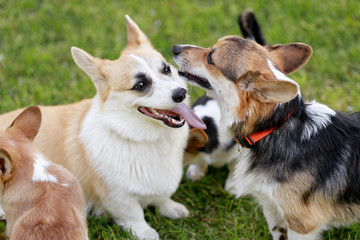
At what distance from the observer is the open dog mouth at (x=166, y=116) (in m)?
3.44

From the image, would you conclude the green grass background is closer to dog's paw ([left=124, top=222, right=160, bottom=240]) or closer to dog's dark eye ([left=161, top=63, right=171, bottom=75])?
dog's paw ([left=124, top=222, right=160, bottom=240])

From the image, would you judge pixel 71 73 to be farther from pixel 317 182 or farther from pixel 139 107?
pixel 317 182

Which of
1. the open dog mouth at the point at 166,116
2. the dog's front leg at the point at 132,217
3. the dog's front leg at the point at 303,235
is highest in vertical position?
the open dog mouth at the point at 166,116

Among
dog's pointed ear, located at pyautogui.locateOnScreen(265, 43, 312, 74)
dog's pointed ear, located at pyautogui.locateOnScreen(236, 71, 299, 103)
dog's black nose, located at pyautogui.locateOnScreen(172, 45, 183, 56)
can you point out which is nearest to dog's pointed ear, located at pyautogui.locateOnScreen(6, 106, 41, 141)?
dog's black nose, located at pyautogui.locateOnScreen(172, 45, 183, 56)

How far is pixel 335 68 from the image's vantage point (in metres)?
5.66

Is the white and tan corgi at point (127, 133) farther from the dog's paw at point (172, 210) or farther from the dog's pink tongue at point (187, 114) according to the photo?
the dog's paw at point (172, 210)

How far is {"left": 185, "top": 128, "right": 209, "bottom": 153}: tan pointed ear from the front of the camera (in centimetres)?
410

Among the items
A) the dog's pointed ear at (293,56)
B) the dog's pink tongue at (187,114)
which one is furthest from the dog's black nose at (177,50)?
the dog's pointed ear at (293,56)

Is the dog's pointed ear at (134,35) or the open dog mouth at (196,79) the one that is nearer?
the open dog mouth at (196,79)

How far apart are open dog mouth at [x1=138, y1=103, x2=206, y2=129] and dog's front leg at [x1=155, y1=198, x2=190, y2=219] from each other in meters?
1.08

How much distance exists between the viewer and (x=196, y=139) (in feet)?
13.9

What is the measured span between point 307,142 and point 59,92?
366 centimetres

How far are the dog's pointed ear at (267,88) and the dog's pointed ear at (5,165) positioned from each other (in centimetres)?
186

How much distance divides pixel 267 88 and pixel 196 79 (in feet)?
2.64
